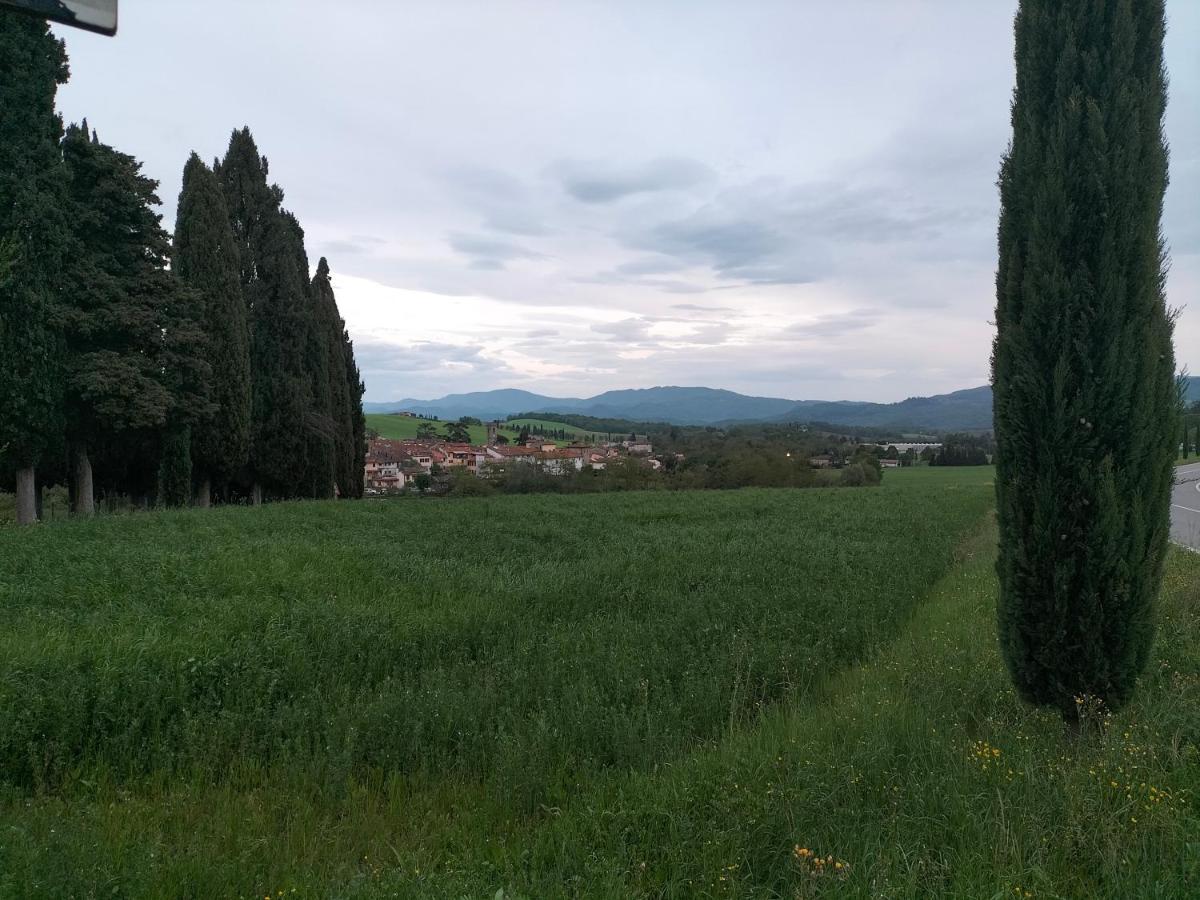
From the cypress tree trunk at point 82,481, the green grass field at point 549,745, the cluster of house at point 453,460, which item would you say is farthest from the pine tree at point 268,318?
the cluster of house at point 453,460

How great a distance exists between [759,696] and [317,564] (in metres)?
6.64

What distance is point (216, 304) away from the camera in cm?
1970

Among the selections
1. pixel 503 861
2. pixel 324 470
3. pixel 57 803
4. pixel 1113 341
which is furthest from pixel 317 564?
pixel 324 470

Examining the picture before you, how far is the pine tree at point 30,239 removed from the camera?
1378 cm

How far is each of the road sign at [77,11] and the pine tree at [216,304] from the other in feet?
64.9

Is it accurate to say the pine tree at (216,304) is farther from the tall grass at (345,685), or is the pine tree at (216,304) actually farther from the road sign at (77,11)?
the road sign at (77,11)

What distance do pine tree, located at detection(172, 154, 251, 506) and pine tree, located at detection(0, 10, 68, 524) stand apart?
462 centimetres

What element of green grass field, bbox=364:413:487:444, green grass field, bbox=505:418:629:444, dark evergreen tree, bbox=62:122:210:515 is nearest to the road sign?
dark evergreen tree, bbox=62:122:210:515

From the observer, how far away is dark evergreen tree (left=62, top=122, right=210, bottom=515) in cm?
1567

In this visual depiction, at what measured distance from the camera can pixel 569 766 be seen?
4191 mm

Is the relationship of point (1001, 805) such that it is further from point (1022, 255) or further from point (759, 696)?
point (1022, 255)

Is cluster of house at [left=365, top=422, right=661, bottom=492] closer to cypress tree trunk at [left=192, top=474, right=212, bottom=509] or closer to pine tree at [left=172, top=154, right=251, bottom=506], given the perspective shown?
cypress tree trunk at [left=192, top=474, right=212, bottom=509]

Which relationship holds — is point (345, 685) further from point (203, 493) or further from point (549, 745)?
point (203, 493)

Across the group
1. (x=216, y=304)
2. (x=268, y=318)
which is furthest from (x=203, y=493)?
(x=268, y=318)
